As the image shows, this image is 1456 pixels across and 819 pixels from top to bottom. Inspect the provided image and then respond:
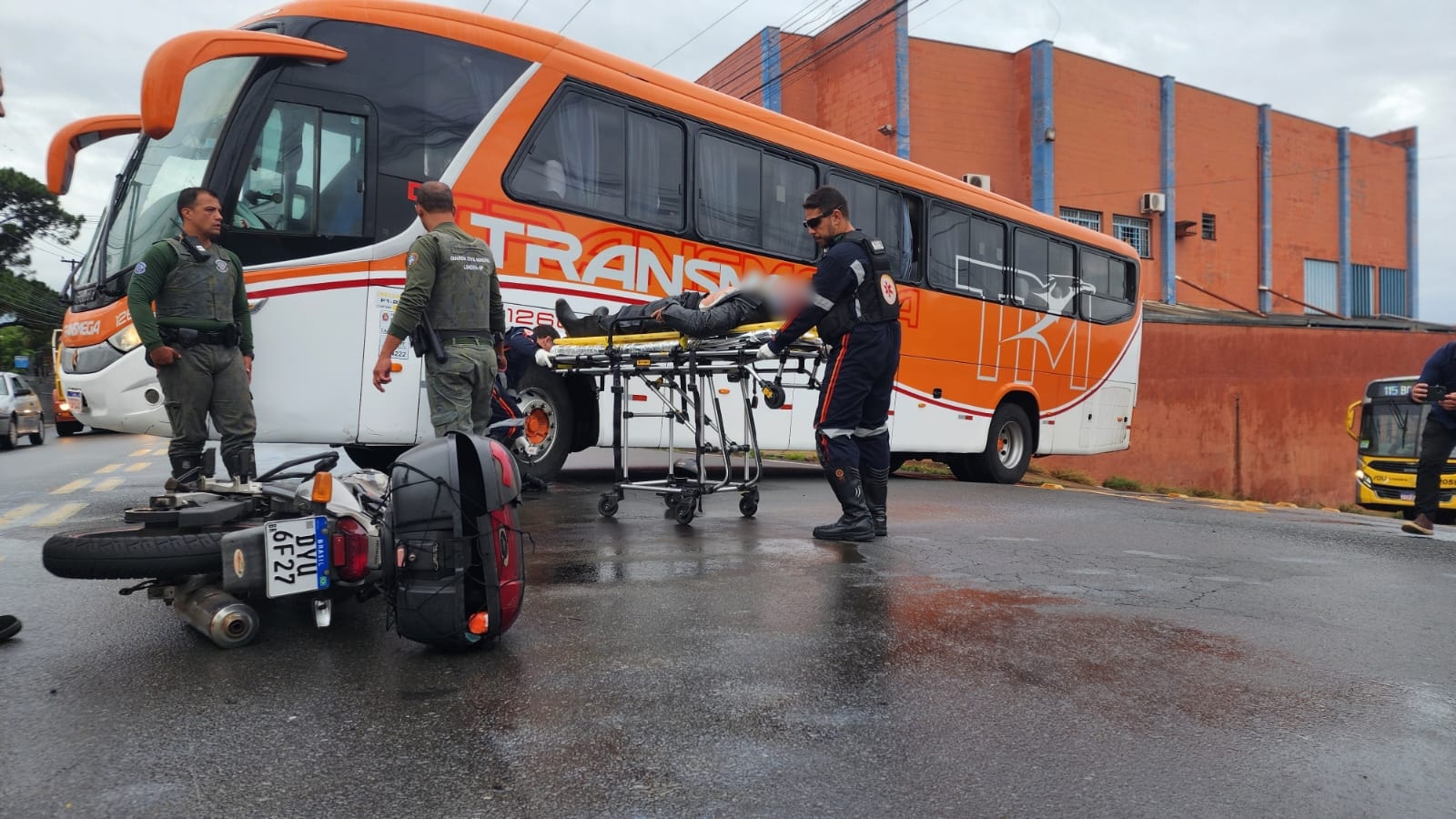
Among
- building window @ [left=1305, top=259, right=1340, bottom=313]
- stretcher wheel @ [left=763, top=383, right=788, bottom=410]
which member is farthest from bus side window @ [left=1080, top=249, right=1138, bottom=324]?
building window @ [left=1305, top=259, right=1340, bottom=313]

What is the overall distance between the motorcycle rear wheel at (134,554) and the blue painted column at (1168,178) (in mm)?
27152

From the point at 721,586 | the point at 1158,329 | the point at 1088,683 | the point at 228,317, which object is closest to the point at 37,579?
the point at 228,317

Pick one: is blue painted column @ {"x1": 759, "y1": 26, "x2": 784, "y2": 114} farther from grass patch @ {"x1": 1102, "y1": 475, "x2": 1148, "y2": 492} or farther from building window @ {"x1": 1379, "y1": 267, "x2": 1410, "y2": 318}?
building window @ {"x1": 1379, "y1": 267, "x2": 1410, "y2": 318}

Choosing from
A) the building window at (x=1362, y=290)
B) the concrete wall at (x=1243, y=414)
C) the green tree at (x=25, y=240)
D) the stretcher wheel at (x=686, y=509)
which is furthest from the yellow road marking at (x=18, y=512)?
the green tree at (x=25, y=240)

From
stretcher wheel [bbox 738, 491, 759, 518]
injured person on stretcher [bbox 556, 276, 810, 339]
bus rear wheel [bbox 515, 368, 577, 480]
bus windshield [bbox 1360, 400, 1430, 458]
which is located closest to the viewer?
injured person on stretcher [bbox 556, 276, 810, 339]

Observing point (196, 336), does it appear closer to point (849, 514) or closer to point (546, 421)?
point (546, 421)

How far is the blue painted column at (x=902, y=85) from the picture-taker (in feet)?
73.7

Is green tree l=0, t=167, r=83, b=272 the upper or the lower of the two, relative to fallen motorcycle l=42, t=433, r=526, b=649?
upper

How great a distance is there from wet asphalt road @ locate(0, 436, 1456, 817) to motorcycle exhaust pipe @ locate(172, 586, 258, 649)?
6 centimetres

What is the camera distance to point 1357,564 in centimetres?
554

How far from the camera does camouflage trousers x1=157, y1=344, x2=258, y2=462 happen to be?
5152 millimetres

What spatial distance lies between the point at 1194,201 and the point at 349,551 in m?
28.8

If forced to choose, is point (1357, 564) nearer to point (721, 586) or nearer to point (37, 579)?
point (721, 586)

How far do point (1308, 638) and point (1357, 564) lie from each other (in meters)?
2.27
